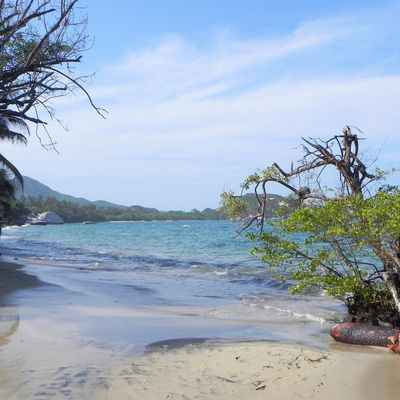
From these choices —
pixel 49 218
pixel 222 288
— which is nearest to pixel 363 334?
pixel 222 288

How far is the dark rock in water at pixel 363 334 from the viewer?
823cm

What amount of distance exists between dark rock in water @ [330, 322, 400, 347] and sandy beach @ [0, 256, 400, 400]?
0.85 ft

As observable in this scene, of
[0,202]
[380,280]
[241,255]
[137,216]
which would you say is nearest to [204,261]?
[241,255]

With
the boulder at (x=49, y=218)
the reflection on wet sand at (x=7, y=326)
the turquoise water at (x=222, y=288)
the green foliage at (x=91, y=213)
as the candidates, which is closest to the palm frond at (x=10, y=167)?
the turquoise water at (x=222, y=288)

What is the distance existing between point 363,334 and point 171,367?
3.57 meters

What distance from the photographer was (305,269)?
8.65 m

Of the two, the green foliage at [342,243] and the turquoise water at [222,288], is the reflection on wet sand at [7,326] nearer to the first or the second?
the green foliage at [342,243]

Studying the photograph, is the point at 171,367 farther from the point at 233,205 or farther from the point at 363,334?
the point at 233,205

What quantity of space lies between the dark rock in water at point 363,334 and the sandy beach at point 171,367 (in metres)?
0.26

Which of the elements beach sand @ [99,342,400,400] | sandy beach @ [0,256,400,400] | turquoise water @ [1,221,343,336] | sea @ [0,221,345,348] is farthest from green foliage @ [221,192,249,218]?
beach sand @ [99,342,400,400]

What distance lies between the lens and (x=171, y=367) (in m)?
6.33

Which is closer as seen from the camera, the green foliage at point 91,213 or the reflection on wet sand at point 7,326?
the reflection on wet sand at point 7,326

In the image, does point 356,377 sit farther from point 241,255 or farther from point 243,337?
point 241,255

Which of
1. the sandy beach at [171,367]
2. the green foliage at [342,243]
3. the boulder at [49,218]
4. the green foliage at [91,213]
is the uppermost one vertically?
the green foliage at [91,213]
